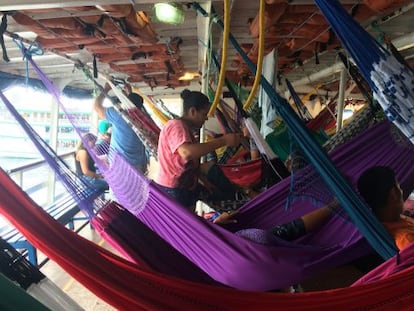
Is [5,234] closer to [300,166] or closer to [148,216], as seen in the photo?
[148,216]

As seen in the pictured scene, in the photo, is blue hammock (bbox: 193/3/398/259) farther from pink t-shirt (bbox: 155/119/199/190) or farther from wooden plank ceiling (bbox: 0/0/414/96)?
wooden plank ceiling (bbox: 0/0/414/96)

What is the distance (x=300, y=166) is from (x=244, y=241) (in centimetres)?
52

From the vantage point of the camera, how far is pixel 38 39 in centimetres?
231

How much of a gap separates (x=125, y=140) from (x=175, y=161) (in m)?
1.25

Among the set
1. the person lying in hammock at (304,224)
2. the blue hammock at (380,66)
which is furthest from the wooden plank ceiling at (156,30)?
the person lying in hammock at (304,224)

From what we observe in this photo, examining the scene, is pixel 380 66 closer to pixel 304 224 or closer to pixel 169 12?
pixel 304 224

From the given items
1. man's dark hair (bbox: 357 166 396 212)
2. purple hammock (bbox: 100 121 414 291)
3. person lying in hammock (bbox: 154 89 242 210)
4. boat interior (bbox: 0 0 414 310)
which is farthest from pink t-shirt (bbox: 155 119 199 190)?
man's dark hair (bbox: 357 166 396 212)

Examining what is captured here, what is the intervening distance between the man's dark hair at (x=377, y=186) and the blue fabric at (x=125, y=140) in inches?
71.2

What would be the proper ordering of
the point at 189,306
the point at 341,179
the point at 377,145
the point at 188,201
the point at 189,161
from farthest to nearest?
1. the point at 188,201
2. the point at 189,161
3. the point at 377,145
4. the point at 341,179
5. the point at 189,306

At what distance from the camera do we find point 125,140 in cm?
284

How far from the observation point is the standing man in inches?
108

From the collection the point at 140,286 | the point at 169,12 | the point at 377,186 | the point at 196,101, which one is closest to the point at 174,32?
the point at 169,12

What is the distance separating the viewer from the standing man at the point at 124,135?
274 centimetres

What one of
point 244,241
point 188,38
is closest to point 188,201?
point 244,241
